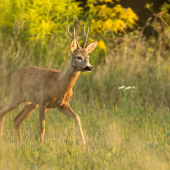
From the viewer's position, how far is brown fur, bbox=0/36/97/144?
16.3 ft

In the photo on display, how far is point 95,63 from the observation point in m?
9.77

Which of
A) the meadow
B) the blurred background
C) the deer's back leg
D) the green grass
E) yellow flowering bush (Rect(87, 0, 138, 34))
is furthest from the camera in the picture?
yellow flowering bush (Rect(87, 0, 138, 34))

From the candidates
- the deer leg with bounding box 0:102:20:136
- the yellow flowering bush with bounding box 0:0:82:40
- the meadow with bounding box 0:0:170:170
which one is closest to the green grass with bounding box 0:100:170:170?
the meadow with bounding box 0:0:170:170

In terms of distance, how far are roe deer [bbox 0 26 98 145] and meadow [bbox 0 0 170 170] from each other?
0.30 metres

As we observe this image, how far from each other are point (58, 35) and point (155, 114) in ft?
14.6

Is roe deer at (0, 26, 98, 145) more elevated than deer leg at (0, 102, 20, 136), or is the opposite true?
roe deer at (0, 26, 98, 145)

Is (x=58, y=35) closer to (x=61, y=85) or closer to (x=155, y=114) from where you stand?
(x=155, y=114)

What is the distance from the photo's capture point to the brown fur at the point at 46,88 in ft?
16.3

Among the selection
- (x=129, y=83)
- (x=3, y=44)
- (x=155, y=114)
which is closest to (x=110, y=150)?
(x=155, y=114)

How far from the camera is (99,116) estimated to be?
6.50 m

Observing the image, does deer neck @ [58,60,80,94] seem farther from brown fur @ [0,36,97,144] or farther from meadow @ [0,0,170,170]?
meadow @ [0,0,170,170]

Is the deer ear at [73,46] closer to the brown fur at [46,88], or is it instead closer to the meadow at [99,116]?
the brown fur at [46,88]

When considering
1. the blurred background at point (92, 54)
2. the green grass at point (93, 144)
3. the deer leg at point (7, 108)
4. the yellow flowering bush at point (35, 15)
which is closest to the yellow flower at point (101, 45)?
the blurred background at point (92, 54)

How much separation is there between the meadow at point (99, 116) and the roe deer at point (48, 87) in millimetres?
305
